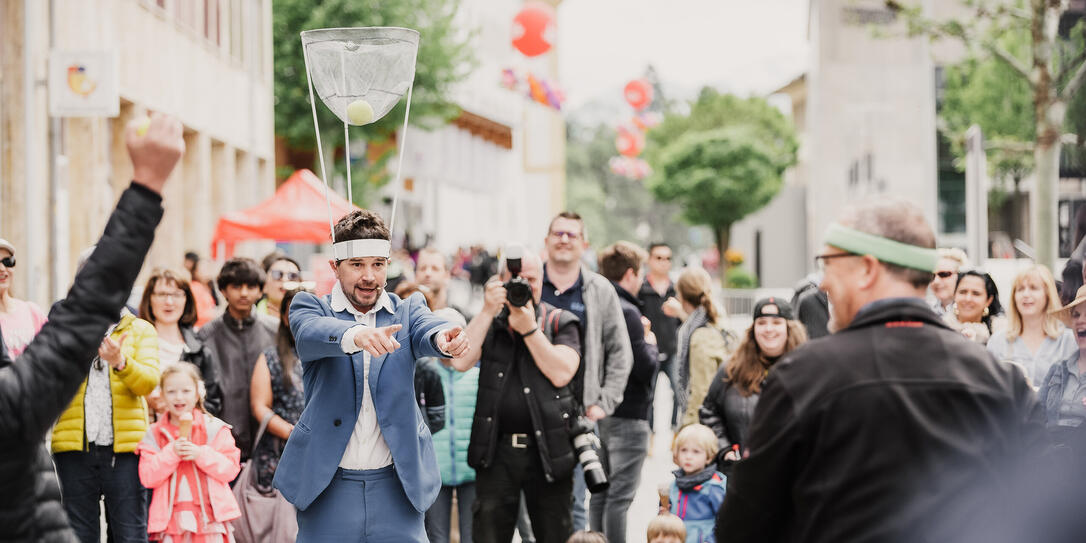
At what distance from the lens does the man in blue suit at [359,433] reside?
16.7ft

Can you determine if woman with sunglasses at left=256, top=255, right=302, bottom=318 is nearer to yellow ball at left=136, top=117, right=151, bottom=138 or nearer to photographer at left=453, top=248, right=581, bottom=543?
photographer at left=453, top=248, right=581, bottom=543

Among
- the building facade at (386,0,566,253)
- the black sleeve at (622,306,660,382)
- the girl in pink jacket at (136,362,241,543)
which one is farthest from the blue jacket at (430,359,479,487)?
the building facade at (386,0,566,253)

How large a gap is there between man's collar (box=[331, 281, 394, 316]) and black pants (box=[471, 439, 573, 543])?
1709 mm

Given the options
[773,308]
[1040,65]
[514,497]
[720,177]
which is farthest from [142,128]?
[720,177]

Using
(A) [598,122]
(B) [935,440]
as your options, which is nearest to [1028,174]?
(B) [935,440]

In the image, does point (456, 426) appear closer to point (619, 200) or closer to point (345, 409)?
point (345, 409)

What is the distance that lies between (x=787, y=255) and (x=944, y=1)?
13.3 m

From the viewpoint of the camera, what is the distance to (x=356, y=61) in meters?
6.21

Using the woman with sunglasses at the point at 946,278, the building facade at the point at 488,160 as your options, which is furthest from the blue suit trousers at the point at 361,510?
the building facade at the point at 488,160

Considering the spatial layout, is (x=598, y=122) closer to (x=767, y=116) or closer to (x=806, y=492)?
(x=767, y=116)

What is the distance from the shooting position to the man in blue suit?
5082mm

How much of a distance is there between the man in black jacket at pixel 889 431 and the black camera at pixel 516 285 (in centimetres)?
324

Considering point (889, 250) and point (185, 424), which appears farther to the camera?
point (185, 424)

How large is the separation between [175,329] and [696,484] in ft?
10.7
